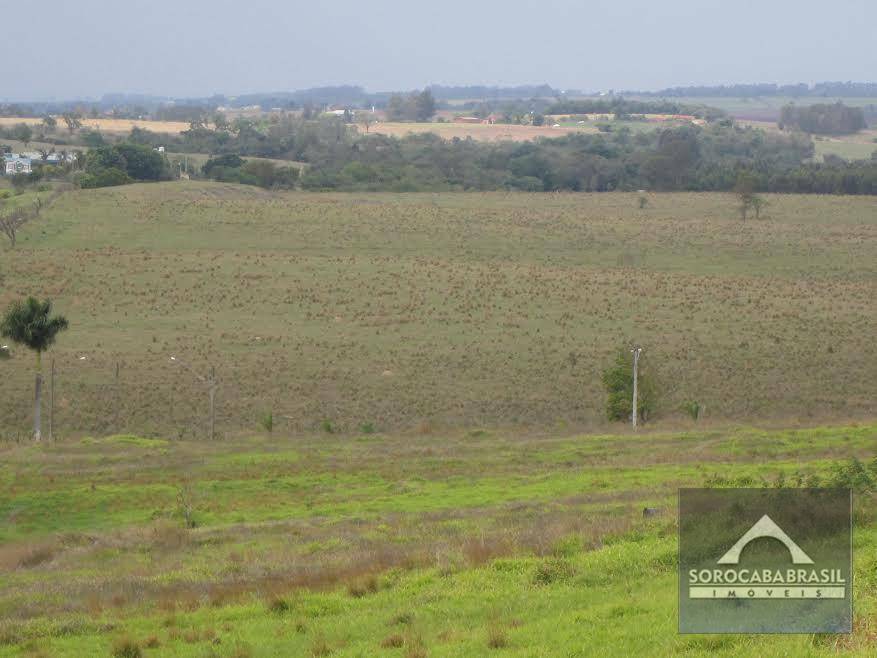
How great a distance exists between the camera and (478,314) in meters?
53.3

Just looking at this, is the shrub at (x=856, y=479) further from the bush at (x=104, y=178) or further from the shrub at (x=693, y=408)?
the bush at (x=104, y=178)

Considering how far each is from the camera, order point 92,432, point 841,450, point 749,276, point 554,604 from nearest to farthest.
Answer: point 554,604, point 841,450, point 92,432, point 749,276

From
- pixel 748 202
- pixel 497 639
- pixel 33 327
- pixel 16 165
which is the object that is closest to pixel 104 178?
pixel 16 165

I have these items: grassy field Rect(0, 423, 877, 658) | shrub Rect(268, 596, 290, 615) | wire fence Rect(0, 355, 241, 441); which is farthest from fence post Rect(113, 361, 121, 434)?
shrub Rect(268, 596, 290, 615)

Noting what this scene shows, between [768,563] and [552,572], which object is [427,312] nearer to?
[552,572]

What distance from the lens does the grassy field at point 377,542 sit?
10.9 m

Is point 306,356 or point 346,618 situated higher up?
point 346,618

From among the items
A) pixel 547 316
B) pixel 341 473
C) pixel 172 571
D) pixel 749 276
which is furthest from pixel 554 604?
pixel 749 276

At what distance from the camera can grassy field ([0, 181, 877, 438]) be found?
38.4 metres

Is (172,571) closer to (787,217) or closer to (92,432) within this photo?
(92,432)

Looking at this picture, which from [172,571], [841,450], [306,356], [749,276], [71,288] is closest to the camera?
[172,571]

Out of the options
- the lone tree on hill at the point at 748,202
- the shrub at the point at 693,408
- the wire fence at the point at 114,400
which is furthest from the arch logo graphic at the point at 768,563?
the lone tree on hill at the point at 748,202

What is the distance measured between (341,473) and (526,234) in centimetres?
5660

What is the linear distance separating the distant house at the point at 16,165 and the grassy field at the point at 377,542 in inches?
3876
